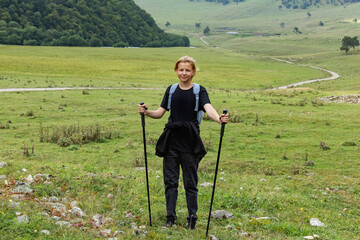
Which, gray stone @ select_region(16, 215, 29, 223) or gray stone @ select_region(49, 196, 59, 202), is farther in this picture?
gray stone @ select_region(49, 196, 59, 202)

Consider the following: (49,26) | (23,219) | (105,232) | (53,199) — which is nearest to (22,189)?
(53,199)

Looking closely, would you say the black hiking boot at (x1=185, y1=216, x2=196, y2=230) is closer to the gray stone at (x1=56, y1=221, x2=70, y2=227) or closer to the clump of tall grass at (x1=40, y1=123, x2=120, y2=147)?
the gray stone at (x1=56, y1=221, x2=70, y2=227)

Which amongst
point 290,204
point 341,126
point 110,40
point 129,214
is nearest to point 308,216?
point 290,204

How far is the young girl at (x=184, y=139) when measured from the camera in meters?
7.77

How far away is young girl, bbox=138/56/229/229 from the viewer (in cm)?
777

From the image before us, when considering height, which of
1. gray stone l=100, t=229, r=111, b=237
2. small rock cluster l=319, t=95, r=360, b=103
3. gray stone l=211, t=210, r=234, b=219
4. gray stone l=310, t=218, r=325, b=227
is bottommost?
small rock cluster l=319, t=95, r=360, b=103

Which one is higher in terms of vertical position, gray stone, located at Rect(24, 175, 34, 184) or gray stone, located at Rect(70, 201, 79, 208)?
gray stone, located at Rect(24, 175, 34, 184)

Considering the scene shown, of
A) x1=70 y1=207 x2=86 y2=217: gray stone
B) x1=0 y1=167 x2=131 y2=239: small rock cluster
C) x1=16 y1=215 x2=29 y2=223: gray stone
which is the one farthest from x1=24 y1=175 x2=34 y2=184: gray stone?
x1=16 y1=215 x2=29 y2=223: gray stone

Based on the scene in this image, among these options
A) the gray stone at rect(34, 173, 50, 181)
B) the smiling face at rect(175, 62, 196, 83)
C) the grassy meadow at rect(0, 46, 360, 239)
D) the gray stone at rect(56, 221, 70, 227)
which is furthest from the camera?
the gray stone at rect(34, 173, 50, 181)

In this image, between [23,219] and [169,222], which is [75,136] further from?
[23,219]

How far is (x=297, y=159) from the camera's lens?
18.3 m

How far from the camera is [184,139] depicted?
7.89 metres

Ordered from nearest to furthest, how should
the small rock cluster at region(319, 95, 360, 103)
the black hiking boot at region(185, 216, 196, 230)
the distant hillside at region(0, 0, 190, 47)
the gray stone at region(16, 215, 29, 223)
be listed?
the gray stone at region(16, 215, 29, 223) → the black hiking boot at region(185, 216, 196, 230) → the small rock cluster at region(319, 95, 360, 103) → the distant hillside at region(0, 0, 190, 47)

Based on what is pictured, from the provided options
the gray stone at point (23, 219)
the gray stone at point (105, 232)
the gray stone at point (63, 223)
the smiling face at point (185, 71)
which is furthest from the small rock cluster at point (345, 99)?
the gray stone at point (23, 219)
